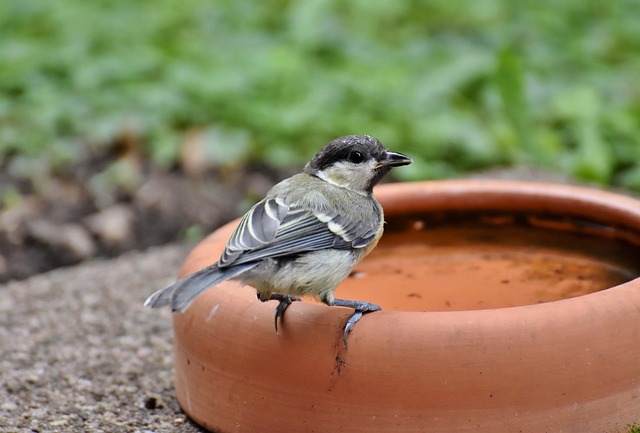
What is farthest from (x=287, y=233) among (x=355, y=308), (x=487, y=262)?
(x=487, y=262)

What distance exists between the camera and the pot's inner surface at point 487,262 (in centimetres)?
355

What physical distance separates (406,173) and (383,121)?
24.5 inches

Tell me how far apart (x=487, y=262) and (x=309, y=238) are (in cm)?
118

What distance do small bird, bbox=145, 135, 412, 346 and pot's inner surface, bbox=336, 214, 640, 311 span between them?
426mm

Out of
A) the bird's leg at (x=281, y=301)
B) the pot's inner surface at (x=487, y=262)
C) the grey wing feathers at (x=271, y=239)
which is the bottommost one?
the pot's inner surface at (x=487, y=262)

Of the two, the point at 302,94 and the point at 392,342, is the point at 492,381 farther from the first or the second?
the point at 302,94

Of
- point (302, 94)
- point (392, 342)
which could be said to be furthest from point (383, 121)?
point (392, 342)

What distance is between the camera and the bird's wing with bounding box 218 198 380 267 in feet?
9.47

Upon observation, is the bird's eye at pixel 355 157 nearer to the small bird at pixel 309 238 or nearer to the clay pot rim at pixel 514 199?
the small bird at pixel 309 238

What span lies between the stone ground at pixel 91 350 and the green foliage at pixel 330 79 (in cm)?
122

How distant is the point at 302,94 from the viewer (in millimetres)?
6605

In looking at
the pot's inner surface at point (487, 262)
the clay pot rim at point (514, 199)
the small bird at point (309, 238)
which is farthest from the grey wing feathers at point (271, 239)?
the clay pot rim at point (514, 199)

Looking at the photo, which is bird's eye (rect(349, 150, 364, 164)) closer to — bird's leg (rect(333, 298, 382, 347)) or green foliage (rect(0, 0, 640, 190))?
bird's leg (rect(333, 298, 382, 347))

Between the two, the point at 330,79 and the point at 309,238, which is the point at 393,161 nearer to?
the point at 309,238
